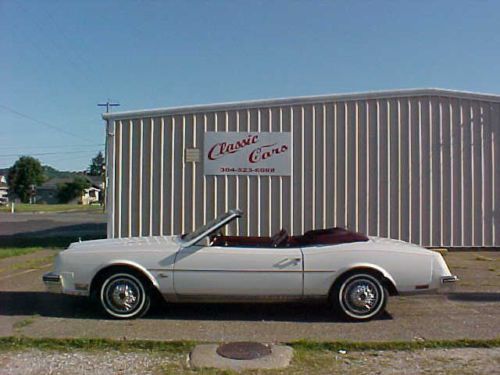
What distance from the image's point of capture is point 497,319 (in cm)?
710

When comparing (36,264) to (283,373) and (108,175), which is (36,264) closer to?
(108,175)

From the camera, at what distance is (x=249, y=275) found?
22.7 ft

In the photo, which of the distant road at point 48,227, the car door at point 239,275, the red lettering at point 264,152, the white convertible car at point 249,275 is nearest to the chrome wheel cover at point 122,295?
the white convertible car at point 249,275

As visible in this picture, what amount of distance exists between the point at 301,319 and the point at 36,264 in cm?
748

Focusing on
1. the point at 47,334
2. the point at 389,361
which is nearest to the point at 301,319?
the point at 389,361

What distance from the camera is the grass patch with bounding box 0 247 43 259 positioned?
47.3 feet

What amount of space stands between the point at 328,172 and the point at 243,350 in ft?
27.0

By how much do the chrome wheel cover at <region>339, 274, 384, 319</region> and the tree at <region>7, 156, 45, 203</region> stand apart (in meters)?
101

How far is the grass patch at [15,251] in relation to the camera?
568 inches

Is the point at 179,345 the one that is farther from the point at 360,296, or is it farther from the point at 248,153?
the point at 248,153

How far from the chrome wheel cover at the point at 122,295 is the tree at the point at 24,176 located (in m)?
100

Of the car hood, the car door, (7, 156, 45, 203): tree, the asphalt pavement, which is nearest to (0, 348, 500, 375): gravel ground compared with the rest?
the asphalt pavement

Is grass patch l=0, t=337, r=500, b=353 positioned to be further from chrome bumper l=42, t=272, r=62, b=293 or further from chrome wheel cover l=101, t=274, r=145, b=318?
chrome bumper l=42, t=272, r=62, b=293

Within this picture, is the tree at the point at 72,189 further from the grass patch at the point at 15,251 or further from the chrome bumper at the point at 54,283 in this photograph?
the chrome bumper at the point at 54,283
